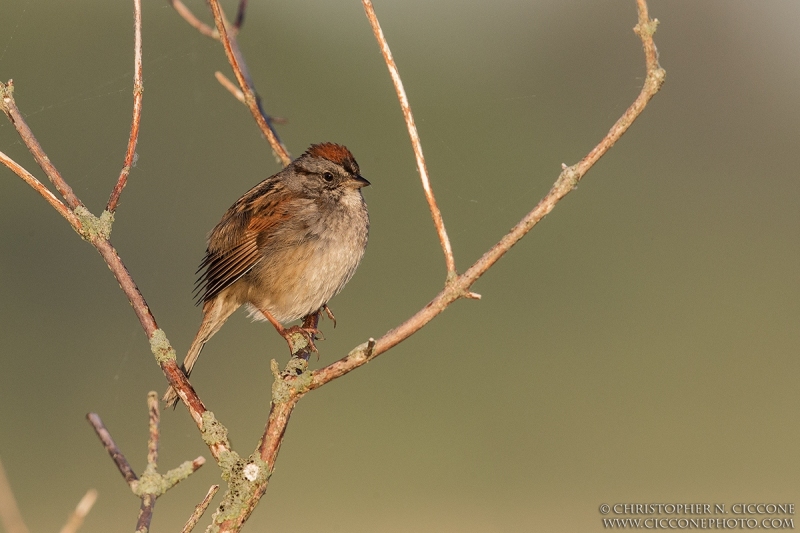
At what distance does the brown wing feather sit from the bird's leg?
0.27 meters

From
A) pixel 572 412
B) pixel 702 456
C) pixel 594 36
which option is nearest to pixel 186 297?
pixel 572 412

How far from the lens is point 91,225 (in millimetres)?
2488

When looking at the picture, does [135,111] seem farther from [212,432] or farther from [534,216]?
[534,216]

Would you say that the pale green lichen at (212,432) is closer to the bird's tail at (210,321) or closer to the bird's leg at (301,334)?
the bird's leg at (301,334)

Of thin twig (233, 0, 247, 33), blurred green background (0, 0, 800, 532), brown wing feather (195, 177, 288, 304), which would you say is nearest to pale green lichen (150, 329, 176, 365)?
thin twig (233, 0, 247, 33)

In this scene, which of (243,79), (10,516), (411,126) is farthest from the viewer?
(243,79)

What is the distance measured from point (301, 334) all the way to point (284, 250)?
42.9 inches

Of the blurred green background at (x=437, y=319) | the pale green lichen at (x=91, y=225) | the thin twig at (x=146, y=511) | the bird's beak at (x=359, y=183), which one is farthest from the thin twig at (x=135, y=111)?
the blurred green background at (x=437, y=319)

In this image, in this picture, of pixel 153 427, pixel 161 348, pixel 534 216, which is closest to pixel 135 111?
pixel 161 348

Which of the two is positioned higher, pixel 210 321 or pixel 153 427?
pixel 210 321

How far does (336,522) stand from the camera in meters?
12.2

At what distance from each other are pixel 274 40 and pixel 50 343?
44.6ft

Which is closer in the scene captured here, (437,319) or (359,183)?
(359,183)

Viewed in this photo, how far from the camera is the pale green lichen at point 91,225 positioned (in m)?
2.48
